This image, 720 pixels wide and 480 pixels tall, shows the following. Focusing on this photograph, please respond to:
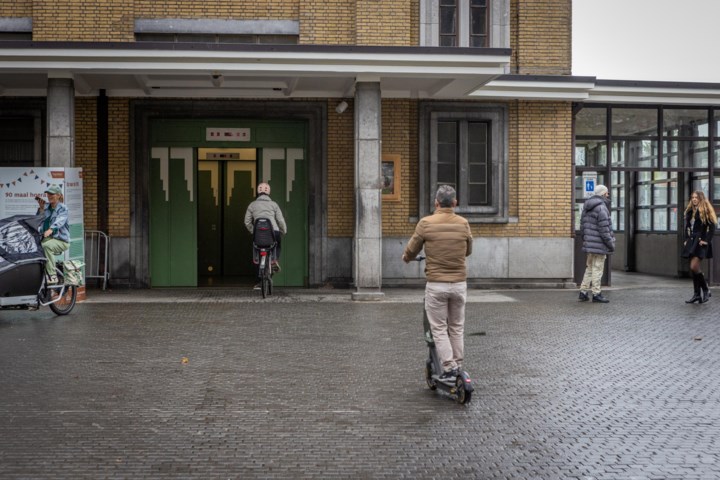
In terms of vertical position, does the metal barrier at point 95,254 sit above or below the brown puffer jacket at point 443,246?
below

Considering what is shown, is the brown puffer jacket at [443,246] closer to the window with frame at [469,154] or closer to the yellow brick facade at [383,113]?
the yellow brick facade at [383,113]

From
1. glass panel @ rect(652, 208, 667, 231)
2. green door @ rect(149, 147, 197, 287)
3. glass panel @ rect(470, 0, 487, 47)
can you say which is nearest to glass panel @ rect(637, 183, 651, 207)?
glass panel @ rect(652, 208, 667, 231)

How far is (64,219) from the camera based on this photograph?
47.3 feet

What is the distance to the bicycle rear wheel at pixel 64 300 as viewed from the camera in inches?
555

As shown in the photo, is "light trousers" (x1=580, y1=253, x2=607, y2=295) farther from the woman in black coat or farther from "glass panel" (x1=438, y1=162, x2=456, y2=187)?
"glass panel" (x1=438, y1=162, x2=456, y2=187)

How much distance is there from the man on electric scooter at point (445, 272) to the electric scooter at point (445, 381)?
0.07m

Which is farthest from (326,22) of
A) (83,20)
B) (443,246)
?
(443,246)

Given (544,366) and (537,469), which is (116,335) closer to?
(544,366)

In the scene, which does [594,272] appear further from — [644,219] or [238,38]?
[238,38]

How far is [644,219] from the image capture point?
78.5 feet

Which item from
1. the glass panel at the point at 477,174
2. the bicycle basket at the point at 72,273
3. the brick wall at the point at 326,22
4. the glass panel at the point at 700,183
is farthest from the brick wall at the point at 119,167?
Answer: the glass panel at the point at 700,183

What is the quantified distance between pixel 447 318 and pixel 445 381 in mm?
592

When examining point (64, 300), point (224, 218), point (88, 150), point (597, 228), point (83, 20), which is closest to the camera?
point (64, 300)

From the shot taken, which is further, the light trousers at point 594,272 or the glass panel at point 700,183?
the glass panel at point 700,183
